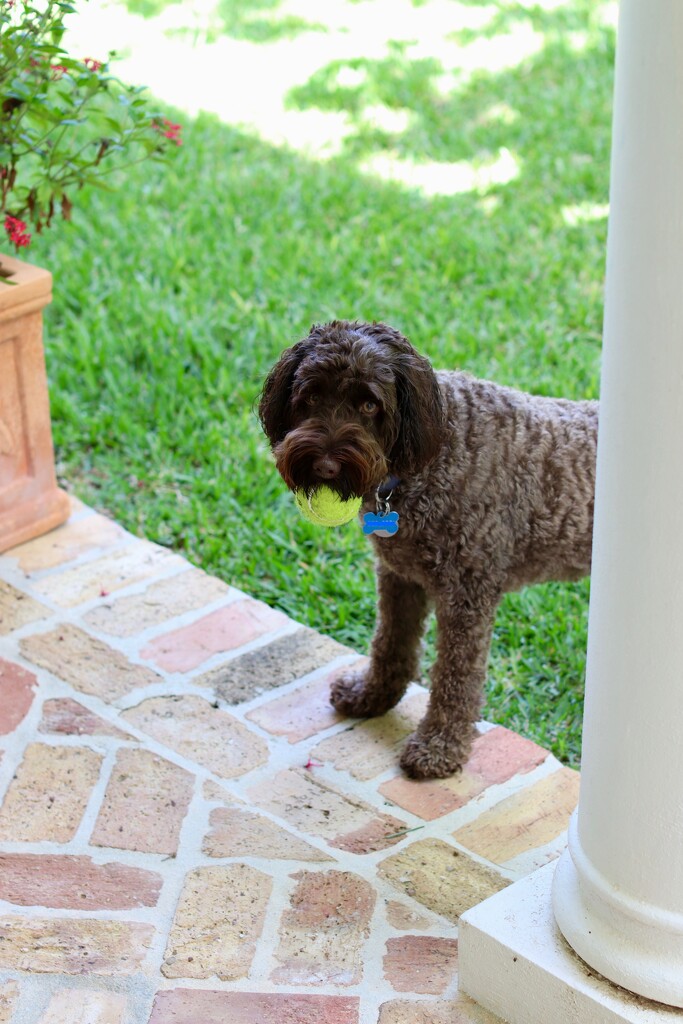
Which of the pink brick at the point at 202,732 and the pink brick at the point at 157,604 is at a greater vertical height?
the pink brick at the point at 157,604

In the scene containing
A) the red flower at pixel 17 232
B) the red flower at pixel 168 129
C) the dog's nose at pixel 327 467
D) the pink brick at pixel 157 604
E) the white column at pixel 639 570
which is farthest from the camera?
the red flower at pixel 168 129

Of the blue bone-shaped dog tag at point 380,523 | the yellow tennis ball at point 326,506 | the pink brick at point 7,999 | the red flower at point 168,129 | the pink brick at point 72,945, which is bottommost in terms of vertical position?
the pink brick at point 72,945

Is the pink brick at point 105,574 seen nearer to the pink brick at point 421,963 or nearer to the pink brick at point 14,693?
the pink brick at point 14,693

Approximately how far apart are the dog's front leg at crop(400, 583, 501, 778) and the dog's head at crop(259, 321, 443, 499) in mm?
483

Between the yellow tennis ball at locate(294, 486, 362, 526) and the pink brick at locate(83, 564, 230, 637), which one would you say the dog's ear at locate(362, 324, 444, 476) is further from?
the pink brick at locate(83, 564, 230, 637)

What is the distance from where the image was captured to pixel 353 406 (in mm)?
2953

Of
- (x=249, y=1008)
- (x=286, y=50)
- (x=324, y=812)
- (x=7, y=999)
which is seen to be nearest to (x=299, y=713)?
(x=324, y=812)

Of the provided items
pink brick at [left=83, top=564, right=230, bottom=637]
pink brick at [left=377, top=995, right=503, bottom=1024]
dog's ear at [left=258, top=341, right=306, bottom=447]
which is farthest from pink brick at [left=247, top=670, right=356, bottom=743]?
pink brick at [left=377, top=995, right=503, bottom=1024]

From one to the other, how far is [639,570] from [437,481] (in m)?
1.10

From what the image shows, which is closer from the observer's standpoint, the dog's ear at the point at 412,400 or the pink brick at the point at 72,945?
the pink brick at the point at 72,945

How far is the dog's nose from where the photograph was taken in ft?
9.39

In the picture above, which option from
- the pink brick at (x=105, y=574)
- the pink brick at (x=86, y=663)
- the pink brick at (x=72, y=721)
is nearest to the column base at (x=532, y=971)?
the pink brick at (x=72, y=721)

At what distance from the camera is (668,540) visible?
2105mm

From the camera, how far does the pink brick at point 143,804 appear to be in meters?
3.12
